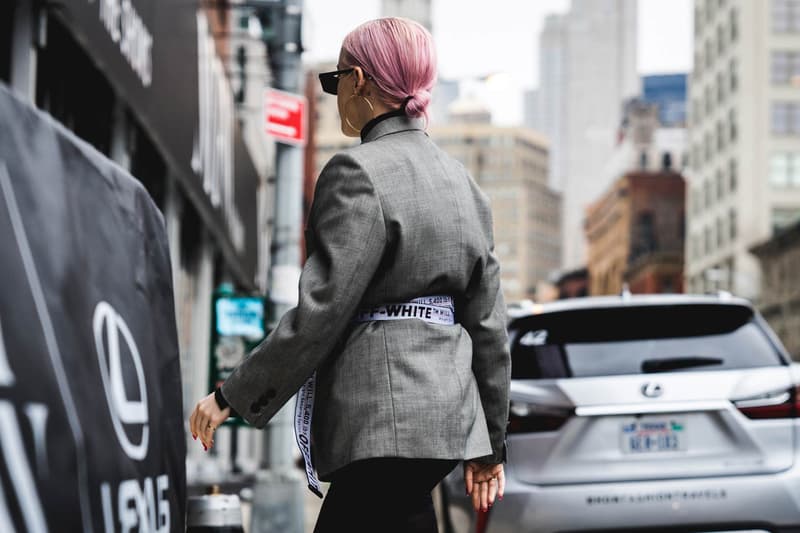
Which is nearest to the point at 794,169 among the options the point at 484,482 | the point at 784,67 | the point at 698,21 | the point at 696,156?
the point at 784,67

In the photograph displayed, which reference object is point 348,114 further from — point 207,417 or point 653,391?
point 653,391

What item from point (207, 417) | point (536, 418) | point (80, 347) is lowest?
point (536, 418)

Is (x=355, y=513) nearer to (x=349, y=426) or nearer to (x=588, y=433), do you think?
(x=349, y=426)

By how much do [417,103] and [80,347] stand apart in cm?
103

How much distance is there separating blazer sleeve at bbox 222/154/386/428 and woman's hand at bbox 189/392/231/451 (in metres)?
0.04

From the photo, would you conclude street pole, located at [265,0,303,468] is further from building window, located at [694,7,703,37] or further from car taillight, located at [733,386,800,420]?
building window, located at [694,7,703,37]

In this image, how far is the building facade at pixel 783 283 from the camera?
221ft

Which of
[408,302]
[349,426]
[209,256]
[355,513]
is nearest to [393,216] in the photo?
[408,302]

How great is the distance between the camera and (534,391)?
556 centimetres

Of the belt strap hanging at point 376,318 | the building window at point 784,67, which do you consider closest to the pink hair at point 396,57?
the belt strap hanging at point 376,318

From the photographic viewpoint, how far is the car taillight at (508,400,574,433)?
5.49m

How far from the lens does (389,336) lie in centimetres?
299

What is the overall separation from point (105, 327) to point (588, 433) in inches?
108

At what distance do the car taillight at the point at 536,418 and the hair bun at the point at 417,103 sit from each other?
2481 millimetres
